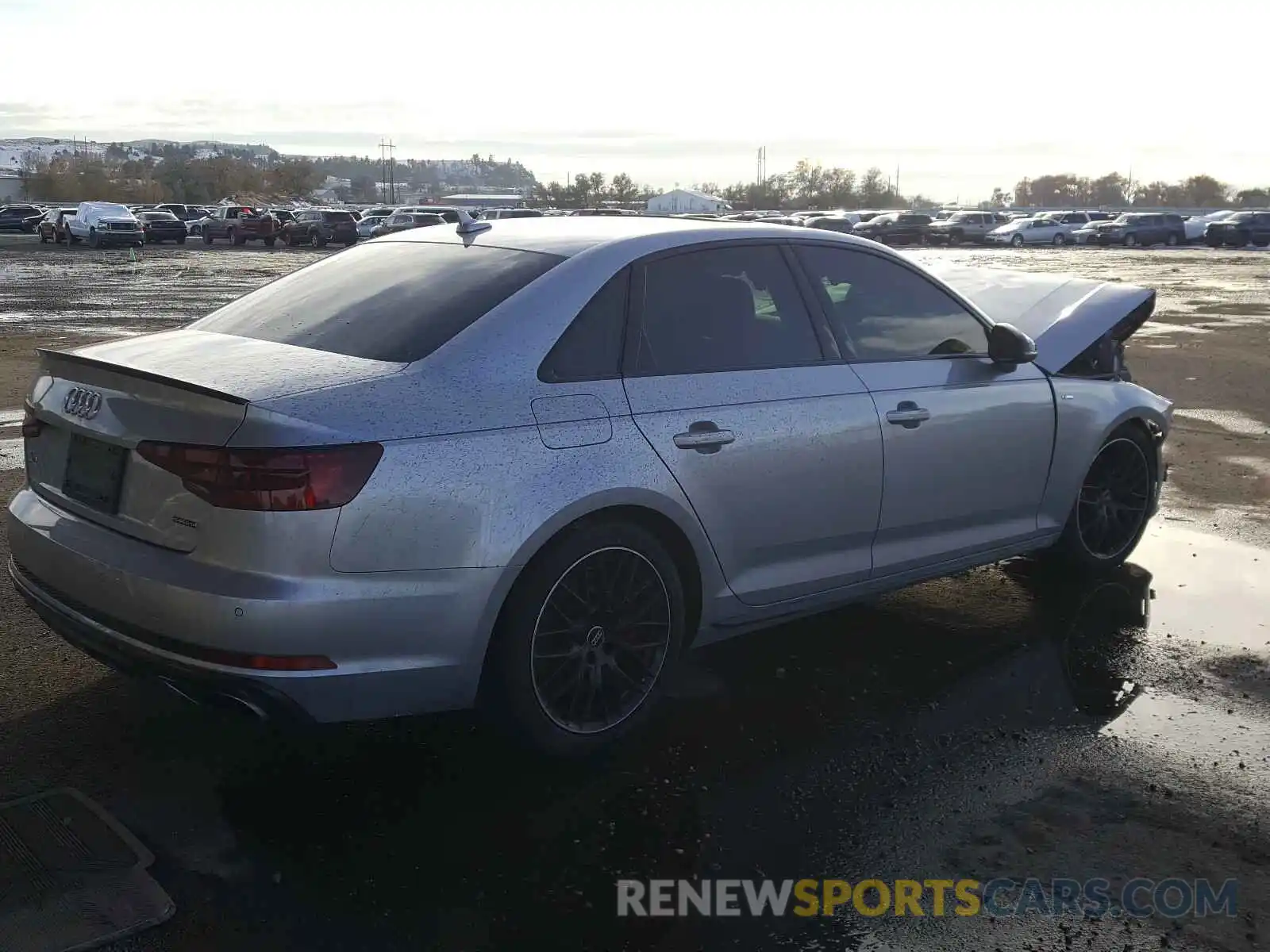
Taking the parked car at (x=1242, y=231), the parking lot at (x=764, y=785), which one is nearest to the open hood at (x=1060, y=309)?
the parking lot at (x=764, y=785)

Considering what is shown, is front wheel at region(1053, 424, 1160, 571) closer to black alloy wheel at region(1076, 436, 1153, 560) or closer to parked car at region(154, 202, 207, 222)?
black alloy wheel at region(1076, 436, 1153, 560)

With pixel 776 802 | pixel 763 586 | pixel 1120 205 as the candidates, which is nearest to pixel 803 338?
pixel 763 586

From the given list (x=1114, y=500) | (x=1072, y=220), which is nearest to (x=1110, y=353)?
(x=1114, y=500)

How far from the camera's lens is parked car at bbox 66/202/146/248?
4838 centimetres

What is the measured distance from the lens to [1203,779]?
414 centimetres

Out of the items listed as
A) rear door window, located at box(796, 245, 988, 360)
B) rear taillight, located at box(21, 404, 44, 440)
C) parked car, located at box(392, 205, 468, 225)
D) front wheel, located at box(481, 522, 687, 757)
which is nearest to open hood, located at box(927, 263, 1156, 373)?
rear door window, located at box(796, 245, 988, 360)

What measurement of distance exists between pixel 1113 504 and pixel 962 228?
201ft

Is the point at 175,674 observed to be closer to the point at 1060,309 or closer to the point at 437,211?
the point at 1060,309

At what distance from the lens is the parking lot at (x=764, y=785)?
3287 mm

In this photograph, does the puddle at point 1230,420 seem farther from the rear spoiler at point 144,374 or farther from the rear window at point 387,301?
the rear spoiler at point 144,374

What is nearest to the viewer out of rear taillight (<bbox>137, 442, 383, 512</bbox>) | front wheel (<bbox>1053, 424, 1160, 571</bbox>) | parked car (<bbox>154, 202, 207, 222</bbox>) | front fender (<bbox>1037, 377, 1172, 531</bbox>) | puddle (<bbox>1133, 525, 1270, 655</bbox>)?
rear taillight (<bbox>137, 442, 383, 512</bbox>)

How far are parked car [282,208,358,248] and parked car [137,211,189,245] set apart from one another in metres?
5.55

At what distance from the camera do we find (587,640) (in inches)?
161

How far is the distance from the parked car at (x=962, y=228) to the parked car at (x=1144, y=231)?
18.2ft
